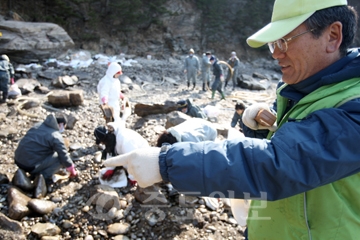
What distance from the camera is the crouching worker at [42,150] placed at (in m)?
4.16

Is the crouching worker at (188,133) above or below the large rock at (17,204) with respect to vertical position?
above

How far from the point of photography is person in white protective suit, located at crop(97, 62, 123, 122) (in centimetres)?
603

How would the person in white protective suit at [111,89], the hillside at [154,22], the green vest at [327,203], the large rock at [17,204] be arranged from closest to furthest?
the green vest at [327,203], the large rock at [17,204], the person in white protective suit at [111,89], the hillside at [154,22]

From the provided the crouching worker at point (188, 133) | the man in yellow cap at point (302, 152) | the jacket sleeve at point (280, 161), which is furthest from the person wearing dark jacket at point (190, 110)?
the jacket sleeve at point (280, 161)

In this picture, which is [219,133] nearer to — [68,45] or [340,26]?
[340,26]

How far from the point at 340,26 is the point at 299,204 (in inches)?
27.6

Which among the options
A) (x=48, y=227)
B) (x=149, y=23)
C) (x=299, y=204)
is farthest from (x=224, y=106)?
(x=149, y=23)

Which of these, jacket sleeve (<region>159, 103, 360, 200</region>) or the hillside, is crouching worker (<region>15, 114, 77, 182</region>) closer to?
jacket sleeve (<region>159, 103, 360, 200</region>)

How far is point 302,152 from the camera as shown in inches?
33.3

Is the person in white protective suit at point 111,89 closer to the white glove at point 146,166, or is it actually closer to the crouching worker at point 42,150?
the crouching worker at point 42,150

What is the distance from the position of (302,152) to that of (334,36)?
52 cm

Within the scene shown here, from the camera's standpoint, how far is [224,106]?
32.8 ft

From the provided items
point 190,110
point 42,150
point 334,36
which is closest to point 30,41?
point 190,110

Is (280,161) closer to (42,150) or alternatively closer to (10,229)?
(10,229)
